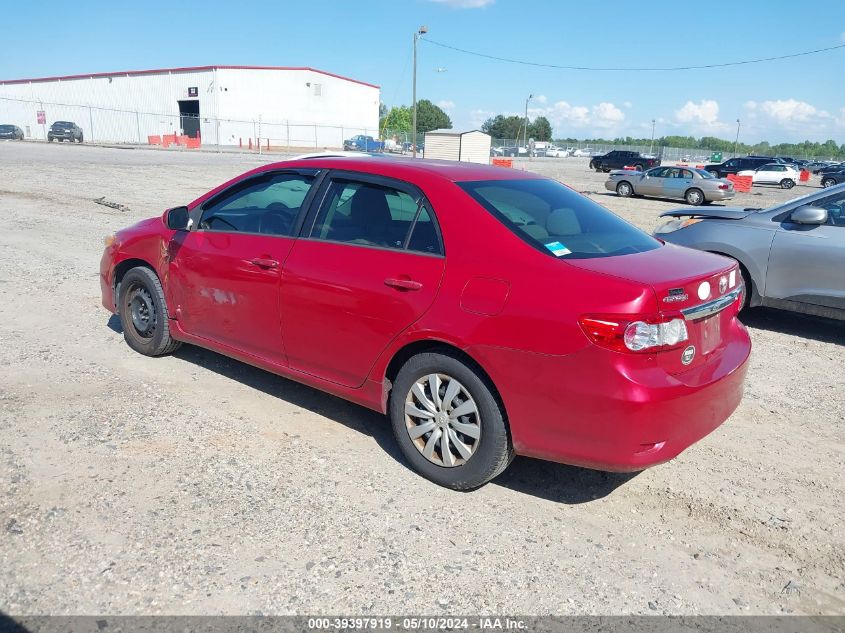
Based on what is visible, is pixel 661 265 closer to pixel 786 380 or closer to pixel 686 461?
pixel 686 461

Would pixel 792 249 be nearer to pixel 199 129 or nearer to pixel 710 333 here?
pixel 710 333

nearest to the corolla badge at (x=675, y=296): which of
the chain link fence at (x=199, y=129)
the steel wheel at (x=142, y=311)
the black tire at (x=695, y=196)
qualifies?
the steel wheel at (x=142, y=311)

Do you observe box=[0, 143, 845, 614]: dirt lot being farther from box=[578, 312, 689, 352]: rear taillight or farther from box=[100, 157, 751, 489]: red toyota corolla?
box=[578, 312, 689, 352]: rear taillight

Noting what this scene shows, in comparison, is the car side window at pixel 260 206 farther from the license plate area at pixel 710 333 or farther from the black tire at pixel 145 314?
the license plate area at pixel 710 333

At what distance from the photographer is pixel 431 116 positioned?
138250 millimetres

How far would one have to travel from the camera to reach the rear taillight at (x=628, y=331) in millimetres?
2969

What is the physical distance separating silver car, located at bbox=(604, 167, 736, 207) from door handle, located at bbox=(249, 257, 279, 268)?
23661mm

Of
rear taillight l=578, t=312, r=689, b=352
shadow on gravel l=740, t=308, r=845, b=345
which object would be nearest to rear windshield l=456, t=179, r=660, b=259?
rear taillight l=578, t=312, r=689, b=352

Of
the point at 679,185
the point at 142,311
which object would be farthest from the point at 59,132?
the point at 142,311

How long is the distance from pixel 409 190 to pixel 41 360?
3335 mm

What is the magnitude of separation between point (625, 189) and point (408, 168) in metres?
24.8

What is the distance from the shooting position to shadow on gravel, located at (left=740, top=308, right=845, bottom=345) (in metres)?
6.92

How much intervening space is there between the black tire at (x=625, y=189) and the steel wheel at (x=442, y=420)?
25101mm

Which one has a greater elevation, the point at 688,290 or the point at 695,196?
the point at 688,290
